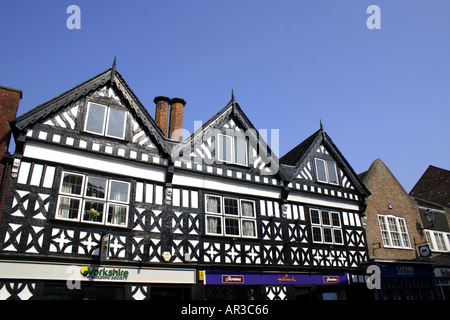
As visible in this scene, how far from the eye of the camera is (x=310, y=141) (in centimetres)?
1997

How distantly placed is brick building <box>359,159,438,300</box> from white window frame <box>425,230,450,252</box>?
1004mm

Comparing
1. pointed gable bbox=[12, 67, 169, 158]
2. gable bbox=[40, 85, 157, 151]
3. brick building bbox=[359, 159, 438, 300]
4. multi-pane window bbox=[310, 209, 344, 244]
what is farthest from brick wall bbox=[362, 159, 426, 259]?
gable bbox=[40, 85, 157, 151]

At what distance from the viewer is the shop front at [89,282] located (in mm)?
10273

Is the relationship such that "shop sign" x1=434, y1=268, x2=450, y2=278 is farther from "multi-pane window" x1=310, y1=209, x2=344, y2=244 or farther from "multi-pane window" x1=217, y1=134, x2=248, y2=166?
"multi-pane window" x1=217, y1=134, x2=248, y2=166

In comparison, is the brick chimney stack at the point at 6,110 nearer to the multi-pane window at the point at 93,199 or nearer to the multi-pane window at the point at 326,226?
the multi-pane window at the point at 93,199

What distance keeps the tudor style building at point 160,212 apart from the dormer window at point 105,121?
0.13ft

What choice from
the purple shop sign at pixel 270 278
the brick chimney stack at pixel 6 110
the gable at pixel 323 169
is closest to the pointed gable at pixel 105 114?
the brick chimney stack at pixel 6 110

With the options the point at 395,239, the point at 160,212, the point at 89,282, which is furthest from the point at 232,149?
the point at 395,239

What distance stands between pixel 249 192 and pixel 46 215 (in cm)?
804

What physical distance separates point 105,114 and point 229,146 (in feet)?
18.1

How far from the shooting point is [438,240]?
74.2 ft

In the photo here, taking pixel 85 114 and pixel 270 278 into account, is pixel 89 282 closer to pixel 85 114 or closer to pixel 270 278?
pixel 85 114

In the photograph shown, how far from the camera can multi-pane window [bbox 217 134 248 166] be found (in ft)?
51.5
